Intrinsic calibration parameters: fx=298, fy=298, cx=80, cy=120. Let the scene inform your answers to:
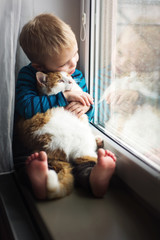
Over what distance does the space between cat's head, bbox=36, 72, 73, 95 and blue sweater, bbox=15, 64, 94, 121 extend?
0.07 ft

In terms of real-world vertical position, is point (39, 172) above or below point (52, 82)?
below

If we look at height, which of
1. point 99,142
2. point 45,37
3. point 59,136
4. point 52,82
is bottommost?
point 99,142

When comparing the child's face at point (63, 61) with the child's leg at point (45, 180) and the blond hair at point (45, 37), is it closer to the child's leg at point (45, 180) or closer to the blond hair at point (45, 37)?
the blond hair at point (45, 37)

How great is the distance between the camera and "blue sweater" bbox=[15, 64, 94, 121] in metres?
1.12

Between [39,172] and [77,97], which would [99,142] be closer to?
[77,97]

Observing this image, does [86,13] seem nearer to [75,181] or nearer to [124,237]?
[75,181]

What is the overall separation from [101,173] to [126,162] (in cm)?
15

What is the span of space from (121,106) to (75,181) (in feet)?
1.19

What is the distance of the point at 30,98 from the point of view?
1.13m

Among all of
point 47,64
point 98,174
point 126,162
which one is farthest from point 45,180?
point 47,64

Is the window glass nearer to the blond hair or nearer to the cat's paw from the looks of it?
the cat's paw

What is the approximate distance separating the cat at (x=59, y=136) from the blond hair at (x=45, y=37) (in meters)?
0.09

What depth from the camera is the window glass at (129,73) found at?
38.7 inches

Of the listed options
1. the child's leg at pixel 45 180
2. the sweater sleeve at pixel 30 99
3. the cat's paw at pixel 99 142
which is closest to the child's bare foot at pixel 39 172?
the child's leg at pixel 45 180
